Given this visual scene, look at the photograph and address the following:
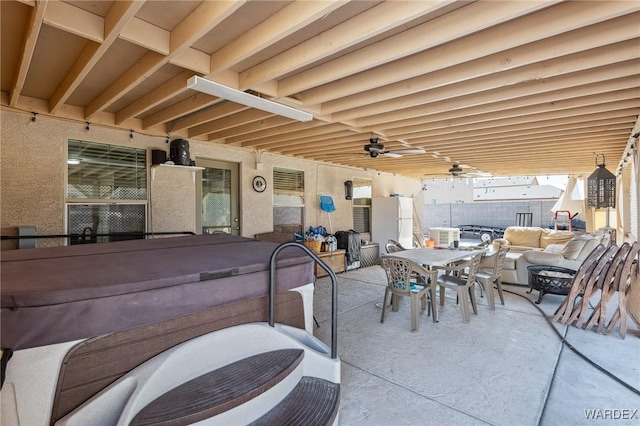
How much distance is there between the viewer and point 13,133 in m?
3.45

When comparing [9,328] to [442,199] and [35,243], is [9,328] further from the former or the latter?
[442,199]

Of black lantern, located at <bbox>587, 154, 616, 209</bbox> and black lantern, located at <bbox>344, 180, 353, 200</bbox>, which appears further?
black lantern, located at <bbox>344, 180, 353, 200</bbox>

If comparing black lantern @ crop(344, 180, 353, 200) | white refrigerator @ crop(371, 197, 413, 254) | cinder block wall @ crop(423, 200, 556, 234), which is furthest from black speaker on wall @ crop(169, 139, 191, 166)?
cinder block wall @ crop(423, 200, 556, 234)

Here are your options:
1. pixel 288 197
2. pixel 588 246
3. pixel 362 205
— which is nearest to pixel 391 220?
pixel 362 205

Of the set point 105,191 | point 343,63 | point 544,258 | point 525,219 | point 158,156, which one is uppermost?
point 343,63

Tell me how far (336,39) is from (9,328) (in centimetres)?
228

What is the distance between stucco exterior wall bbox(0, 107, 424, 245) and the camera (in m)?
3.48

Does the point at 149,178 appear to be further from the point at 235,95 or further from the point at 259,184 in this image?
the point at 235,95

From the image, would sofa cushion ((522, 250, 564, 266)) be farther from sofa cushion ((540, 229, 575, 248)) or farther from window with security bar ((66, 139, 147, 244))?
window with security bar ((66, 139, 147, 244))

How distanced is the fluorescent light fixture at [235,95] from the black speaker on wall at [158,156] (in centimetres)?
223

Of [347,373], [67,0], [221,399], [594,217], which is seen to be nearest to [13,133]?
[67,0]

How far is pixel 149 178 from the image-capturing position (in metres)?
4.58

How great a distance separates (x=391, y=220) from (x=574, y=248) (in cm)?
380

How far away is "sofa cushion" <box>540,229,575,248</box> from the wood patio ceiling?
3.51m
